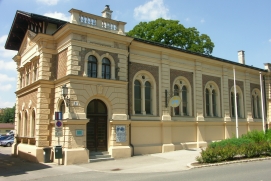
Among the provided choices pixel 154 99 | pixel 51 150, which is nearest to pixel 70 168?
pixel 51 150

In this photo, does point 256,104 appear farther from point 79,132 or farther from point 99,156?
point 79,132

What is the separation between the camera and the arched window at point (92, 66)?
60.7ft

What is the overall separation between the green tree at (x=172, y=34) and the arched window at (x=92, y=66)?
68.5 ft

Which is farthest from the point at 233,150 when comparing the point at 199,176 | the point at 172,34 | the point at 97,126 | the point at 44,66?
the point at 172,34

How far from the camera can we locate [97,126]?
18.6 metres

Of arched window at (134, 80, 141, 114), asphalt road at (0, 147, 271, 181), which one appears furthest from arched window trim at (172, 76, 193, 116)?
asphalt road at (0, 147, 271, 181)

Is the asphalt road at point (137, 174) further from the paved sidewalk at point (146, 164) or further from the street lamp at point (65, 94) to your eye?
the street lamp at point (65, 94)

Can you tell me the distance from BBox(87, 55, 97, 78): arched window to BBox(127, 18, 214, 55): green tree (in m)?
20.9

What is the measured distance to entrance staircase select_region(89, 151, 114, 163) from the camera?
17469 mm

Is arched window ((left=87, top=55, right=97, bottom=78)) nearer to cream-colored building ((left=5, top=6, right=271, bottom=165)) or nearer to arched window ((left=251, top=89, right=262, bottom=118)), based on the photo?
cream-colored building ((left=5, top=6, right=271, bottom=165))

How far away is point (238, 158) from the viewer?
53.6 feet

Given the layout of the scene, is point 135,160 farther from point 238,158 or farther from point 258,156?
point 258,156

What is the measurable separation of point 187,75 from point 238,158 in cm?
953

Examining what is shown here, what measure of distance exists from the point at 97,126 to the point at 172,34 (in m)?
23.6
